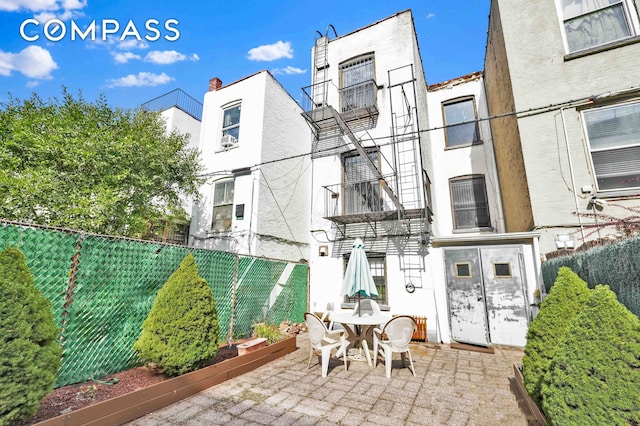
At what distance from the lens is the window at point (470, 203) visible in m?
9.43

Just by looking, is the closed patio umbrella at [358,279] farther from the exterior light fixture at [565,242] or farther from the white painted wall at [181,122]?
the white painted wall at [181,122]

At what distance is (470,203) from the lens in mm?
9664

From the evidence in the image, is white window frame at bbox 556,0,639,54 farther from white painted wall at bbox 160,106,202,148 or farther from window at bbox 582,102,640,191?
white painted wall at bbox 160,106,202,148

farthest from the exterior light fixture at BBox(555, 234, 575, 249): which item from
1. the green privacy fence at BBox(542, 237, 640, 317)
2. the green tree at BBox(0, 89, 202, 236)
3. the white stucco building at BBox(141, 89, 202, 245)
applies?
the white stucco building at BBox(141, 89, 202, 245)

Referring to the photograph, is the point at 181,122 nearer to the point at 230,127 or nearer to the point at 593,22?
the point at 230,127

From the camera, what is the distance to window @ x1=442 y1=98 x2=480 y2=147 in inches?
404

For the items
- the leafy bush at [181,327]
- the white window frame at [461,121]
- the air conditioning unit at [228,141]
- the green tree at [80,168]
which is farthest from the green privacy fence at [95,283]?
the white window frame at [461,121]

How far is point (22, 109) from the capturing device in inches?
292

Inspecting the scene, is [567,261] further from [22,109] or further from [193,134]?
[193,134]

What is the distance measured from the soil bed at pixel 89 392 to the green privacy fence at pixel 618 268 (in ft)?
19.1

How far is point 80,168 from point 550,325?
9.54 m

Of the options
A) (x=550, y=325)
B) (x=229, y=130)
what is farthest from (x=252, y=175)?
(x=550, y=325)

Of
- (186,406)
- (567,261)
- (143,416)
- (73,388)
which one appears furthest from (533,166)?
(73,388)

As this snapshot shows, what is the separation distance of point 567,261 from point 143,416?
21.8 feet
